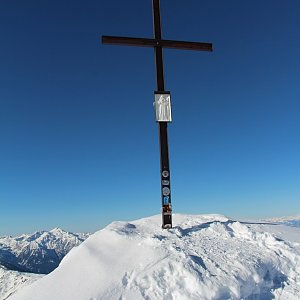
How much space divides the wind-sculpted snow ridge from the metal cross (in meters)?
1.65

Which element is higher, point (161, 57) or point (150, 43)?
point (150, 43)

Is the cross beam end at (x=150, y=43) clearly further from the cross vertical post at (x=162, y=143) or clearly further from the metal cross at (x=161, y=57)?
the cross vertical post at (x=162, y=143)

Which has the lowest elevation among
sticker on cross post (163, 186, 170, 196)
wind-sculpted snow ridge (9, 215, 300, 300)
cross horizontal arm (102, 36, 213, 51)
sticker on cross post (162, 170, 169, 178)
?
wind-sculpted snow ridge (9, 215, 300, 300)

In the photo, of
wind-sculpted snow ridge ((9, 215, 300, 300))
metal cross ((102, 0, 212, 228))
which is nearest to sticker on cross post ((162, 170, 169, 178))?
metal cross ((102, 0, 212, 228))

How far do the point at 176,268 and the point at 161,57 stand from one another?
330 inches

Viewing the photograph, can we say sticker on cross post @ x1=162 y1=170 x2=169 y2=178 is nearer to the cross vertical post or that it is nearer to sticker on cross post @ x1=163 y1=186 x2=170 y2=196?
the cross vertical post

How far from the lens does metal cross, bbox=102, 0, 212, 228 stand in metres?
11.6

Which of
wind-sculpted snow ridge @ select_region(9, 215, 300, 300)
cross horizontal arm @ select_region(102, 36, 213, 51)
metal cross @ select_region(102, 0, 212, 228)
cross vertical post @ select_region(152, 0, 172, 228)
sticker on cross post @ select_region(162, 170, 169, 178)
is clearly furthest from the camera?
cross horizontal arm @ select_region(102, 36, 213, 51)

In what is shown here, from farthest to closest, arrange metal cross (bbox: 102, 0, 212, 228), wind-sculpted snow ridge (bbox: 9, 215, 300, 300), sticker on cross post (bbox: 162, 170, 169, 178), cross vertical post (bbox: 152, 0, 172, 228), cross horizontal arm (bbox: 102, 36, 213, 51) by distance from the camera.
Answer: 1. cross horizontal arm (bbox: 102, 36, 213, 51)
2. sticker on cross post (bbox: 162, 170, 169, 178)
3. metal cross (bbox: 102, 0, 212, 228)
4. cross vertical post (bbox: 152, 0, 172, 228)
5. wind-sculpted snow ridge (bbox: 9, 215, 300, 300)

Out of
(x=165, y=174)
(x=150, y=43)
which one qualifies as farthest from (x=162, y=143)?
(x=150, y=43)

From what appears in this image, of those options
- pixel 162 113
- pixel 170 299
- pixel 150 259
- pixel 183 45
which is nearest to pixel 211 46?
pixel 183 45

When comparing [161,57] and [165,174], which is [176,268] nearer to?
[165,174]

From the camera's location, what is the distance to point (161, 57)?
1292 cm

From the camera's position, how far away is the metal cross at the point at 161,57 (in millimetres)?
11562
